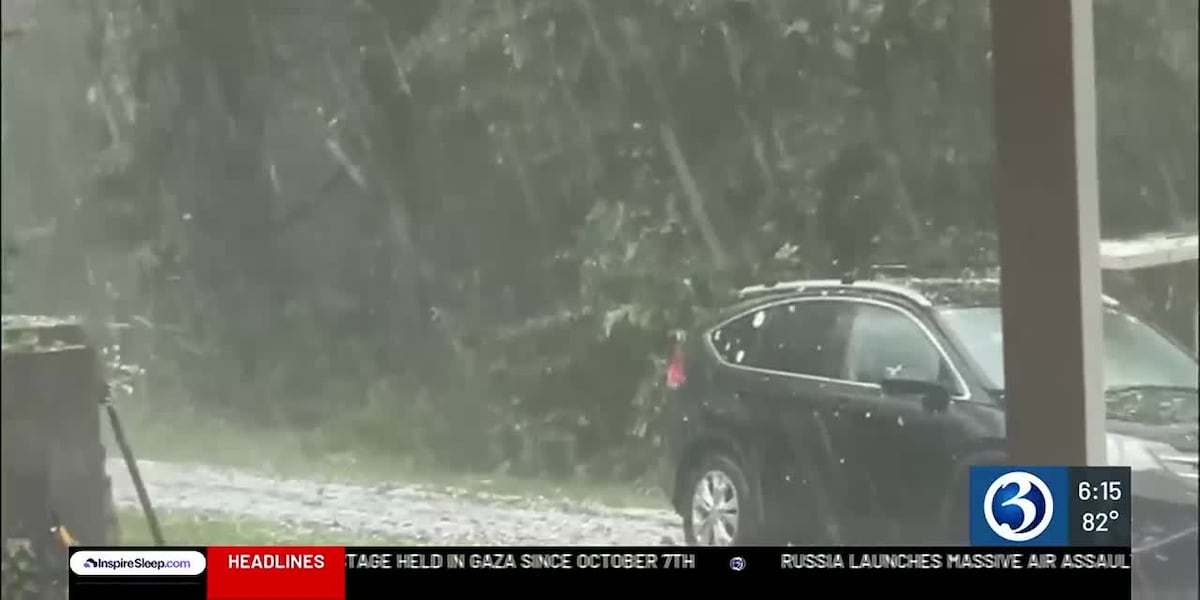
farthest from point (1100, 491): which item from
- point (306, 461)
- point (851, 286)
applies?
point (306, 461)

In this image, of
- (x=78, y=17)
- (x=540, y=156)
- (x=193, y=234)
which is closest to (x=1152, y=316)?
(x=540, y=156)

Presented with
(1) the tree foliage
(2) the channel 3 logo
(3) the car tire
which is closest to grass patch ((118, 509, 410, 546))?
(1) the tree foliage

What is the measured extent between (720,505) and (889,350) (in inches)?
8.8

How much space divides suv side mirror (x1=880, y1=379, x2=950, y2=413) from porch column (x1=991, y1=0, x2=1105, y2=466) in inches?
2.4

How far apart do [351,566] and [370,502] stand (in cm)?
11

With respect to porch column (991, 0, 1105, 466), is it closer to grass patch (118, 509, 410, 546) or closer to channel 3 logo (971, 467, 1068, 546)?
channel 3 logo (971, 467, 1068, 546)

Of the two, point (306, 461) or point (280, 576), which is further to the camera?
point (306, 461)

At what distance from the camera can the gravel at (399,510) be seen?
3.25 feet

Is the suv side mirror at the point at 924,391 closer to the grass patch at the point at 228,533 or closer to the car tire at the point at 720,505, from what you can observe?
the car tire at the point at 720,505

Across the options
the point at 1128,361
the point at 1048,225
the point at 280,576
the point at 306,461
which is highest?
the point at 1048,225

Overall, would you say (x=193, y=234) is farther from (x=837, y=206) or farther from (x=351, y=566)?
(x=837, y=206)

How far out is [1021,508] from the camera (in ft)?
3.03

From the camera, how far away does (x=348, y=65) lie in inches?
42.9

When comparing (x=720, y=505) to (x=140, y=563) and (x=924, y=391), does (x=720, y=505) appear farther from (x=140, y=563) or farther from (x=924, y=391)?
(x=140, y=563)
